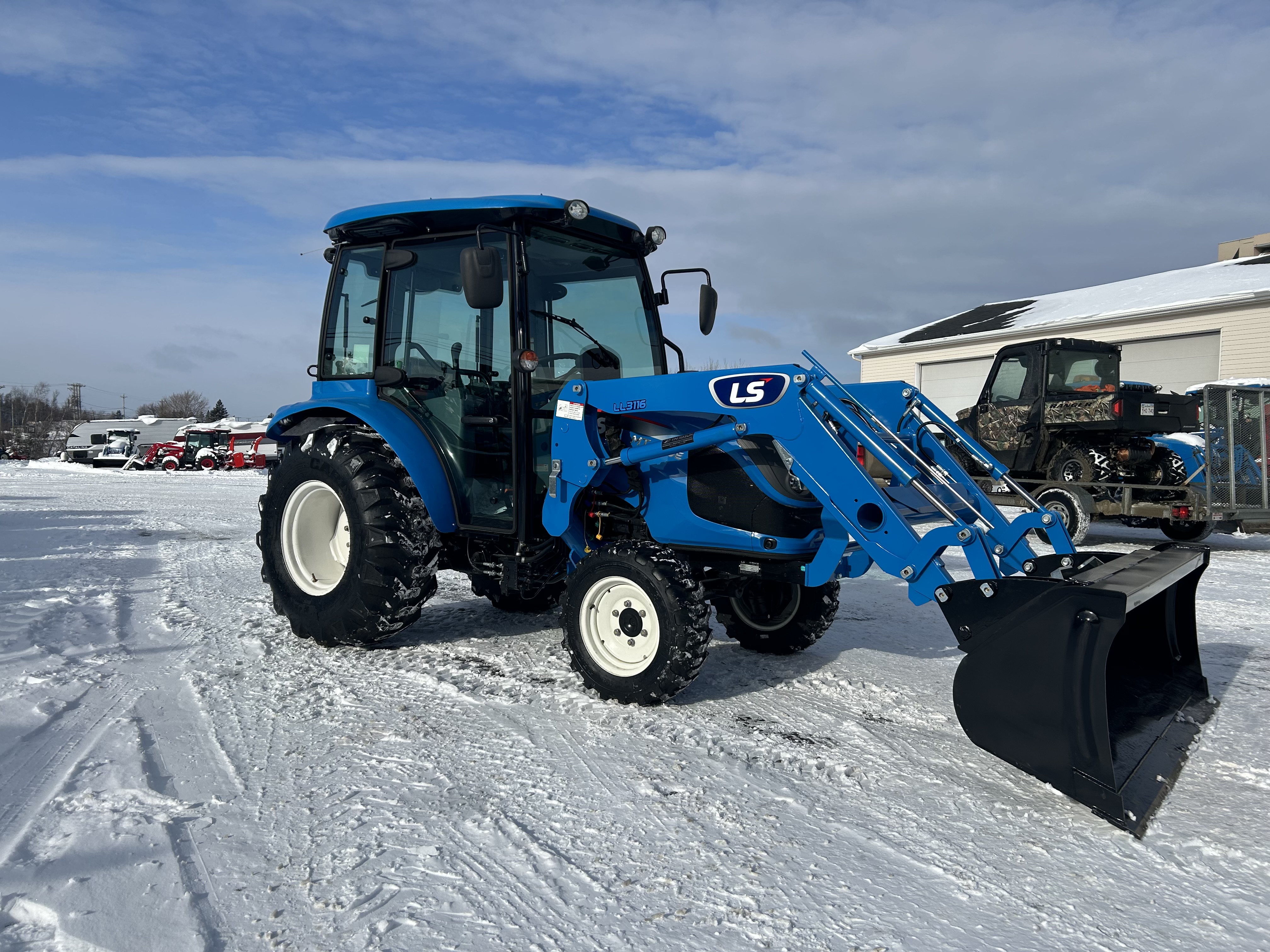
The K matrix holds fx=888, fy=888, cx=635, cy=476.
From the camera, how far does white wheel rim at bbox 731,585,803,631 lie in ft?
15.9

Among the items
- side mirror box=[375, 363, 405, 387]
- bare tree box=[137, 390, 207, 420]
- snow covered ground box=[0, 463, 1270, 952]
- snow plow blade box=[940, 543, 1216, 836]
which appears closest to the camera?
snow covered ground box=[0, 463, 1270, 952]

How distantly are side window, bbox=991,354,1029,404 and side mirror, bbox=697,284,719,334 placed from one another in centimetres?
702

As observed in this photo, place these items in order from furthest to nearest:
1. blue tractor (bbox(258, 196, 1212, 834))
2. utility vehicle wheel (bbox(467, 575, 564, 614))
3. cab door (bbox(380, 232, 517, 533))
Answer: utility vehicle wheel (bbox(467, 575, 564, 614)) → cab door (bbox(380, 232, 517, 533)) → blue tractor (bbox(258, 196, 1212, 834))

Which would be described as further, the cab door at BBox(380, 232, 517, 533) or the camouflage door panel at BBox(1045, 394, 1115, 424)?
the camouflage door panel at BBox(1045, 394, 1115, 424)

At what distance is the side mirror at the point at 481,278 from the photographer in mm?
4008

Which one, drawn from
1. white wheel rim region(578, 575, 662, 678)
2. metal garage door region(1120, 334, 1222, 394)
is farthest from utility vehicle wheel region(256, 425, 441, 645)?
metal garage door region(1120, 334, 1222, 394)

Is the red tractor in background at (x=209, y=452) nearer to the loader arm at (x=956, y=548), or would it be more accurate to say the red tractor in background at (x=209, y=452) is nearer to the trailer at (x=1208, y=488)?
the trailer at (x=1208, y=488)

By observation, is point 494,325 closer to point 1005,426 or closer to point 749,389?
point 749,389

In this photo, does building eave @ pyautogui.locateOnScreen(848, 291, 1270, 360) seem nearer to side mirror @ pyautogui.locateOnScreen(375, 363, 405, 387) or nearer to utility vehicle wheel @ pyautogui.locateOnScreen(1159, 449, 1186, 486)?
utility vehicle wheel @ pyautogui.locateOnScreen(1159, 449, 1186, 486)

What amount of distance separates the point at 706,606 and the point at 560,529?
895 millimetres

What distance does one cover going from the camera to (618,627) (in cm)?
409

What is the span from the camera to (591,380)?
4625 millimetres

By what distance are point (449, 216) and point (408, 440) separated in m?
1.21

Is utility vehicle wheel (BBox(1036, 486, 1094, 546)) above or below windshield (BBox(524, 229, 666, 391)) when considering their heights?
below
